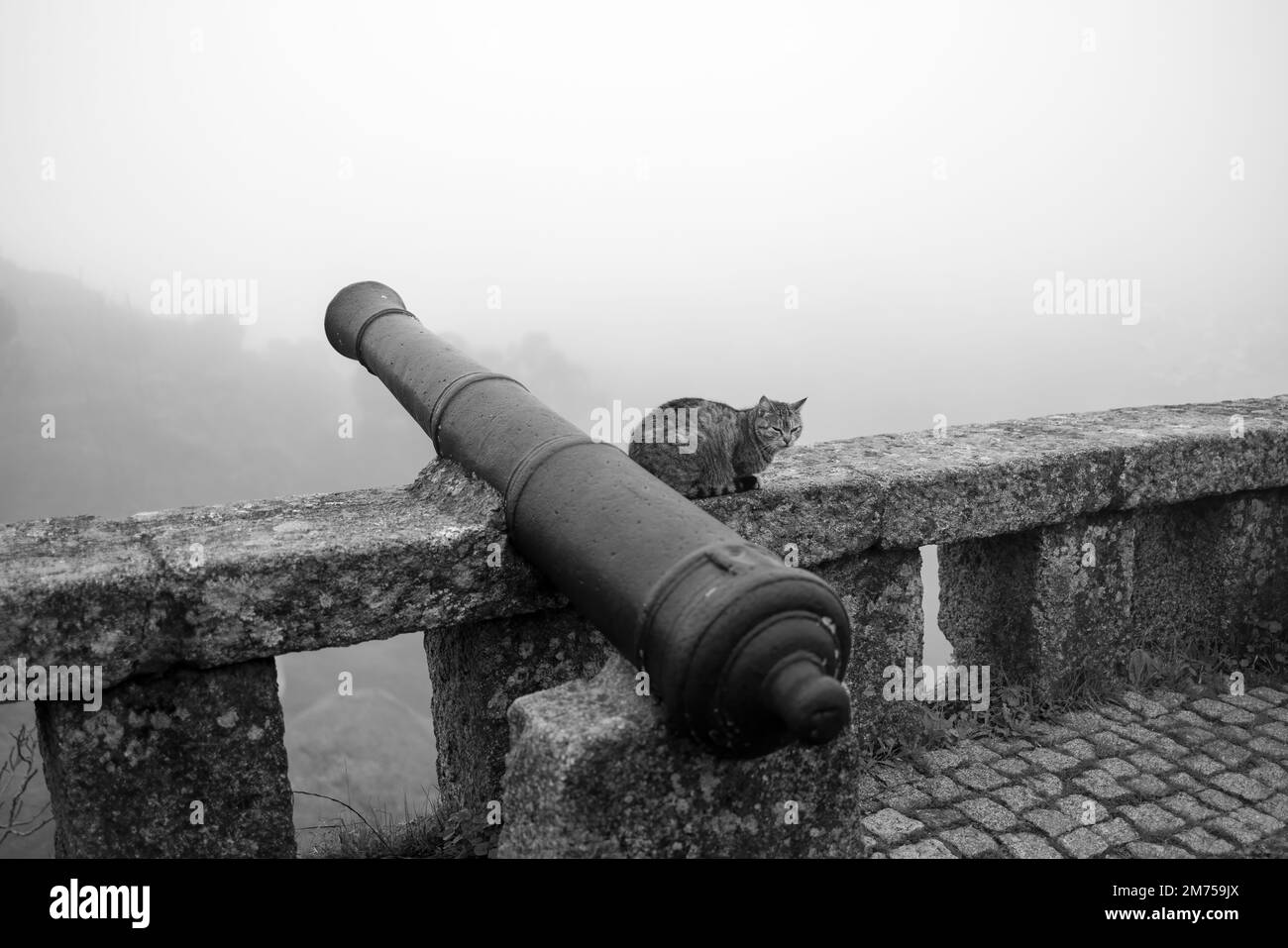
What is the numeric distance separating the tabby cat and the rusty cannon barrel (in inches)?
18.7

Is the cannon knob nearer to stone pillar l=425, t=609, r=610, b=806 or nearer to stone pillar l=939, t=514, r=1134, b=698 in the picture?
stone pillar l=425, t=609, r=610, b=806

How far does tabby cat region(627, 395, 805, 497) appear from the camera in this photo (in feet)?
13.2

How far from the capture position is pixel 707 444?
4070 millimetres

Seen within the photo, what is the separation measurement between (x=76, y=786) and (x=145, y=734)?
0.75ft

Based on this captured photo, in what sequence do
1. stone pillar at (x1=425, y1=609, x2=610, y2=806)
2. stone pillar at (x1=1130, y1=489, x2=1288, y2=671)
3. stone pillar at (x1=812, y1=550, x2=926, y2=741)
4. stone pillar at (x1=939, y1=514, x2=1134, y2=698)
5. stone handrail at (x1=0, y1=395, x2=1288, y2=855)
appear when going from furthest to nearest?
stone pillar at (x1=1130, y1=489, x2=1288, y2=671) < stone pillar at (x1=939, y1=514, x2=1134, y2=698) < stone pillar at (x1=812, y1=550, x2=926, y2=741) < stone pillar at (x1=425, y1=609, x2=610, y2=806) < stone handrail at (x1=0, y1=395, x2=1288, y2=855)

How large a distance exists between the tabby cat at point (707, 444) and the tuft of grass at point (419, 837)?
1.45 m

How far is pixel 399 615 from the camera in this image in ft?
11.6

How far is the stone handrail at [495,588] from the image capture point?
126 inches

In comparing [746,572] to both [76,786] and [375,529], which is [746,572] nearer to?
[375,529]

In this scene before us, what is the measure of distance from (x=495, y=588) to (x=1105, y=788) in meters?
Result: 2.66

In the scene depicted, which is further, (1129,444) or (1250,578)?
(1250,578)

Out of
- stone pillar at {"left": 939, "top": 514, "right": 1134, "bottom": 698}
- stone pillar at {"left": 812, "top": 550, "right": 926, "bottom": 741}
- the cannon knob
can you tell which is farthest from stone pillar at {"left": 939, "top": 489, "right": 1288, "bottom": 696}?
the cannon knob
